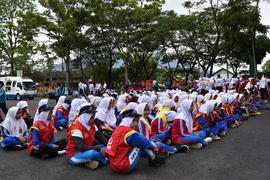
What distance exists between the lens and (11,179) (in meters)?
4.39

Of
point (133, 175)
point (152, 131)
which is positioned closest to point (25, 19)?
point (152, 131)

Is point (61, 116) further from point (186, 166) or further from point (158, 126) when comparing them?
point (186, 166)

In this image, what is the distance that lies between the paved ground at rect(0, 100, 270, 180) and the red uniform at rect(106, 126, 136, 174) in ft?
0.76

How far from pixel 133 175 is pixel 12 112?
3.52m

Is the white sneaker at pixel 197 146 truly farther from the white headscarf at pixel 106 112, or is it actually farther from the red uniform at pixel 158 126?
the white headscarf at pixel 106 112

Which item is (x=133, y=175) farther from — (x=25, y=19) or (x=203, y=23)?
(x=25, y=19)

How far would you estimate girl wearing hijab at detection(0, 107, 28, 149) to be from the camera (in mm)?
6129

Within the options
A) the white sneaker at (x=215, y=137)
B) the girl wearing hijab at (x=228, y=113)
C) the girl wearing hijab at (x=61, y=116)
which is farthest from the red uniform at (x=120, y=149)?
the girl wearing hijab at (x=61, y=116)

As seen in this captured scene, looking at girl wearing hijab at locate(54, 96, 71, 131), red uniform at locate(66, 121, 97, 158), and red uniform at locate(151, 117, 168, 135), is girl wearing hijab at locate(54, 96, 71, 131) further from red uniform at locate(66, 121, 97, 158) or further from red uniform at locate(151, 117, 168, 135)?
red uniform at locate(66, 121, 97, 158)

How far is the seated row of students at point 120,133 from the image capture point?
4.23 meters

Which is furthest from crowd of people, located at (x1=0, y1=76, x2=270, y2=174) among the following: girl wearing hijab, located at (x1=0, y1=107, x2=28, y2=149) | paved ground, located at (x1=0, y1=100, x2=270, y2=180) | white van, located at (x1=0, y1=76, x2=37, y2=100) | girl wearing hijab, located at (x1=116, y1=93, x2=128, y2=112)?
white van, located at (x1=0, y1=76, x2=37, y2=100)

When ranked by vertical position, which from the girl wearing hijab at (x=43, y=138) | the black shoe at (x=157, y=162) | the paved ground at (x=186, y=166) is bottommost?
the paved ground at (x=186, y=166)

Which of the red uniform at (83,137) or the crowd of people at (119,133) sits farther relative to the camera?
the red uniform at (83,137)

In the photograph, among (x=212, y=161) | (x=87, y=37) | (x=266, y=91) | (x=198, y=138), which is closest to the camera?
(x=212, y=161)
